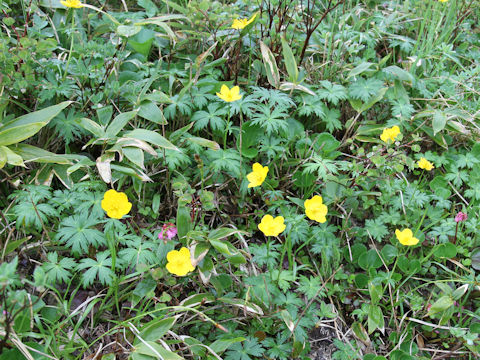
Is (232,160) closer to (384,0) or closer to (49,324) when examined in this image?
(49,324)

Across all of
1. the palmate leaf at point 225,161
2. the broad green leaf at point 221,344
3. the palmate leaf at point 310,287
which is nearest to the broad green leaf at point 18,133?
the palmate leaf at point 225,161

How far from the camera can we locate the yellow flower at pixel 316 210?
2.07 meters

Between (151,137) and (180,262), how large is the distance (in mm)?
691

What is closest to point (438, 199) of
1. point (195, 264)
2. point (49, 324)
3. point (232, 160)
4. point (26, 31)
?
point (232, 160)

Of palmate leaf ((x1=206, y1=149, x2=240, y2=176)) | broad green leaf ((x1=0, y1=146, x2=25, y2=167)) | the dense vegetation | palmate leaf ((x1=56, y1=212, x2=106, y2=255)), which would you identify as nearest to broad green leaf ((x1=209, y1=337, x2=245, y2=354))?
the dense vegetation

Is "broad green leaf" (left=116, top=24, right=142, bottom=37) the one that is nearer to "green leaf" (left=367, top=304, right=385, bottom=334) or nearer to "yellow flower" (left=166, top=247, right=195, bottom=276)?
"yellow flower" (left=166, top=247, right=195, bottom=276)

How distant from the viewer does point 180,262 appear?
1.88 m

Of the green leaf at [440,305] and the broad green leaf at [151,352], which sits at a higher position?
the broad green leaf at [151,352]

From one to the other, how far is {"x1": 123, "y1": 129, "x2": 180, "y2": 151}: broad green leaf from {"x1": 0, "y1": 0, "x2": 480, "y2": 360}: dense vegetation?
13 mm

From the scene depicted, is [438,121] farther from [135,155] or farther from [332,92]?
[135,155]

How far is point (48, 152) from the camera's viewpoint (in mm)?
2230

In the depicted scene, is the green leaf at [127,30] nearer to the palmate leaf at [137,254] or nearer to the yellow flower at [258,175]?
the yellow flower at [258,175]

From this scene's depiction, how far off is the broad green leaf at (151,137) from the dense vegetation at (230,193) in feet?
0.04

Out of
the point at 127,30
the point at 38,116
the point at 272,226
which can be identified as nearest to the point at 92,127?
the point at 38,116
